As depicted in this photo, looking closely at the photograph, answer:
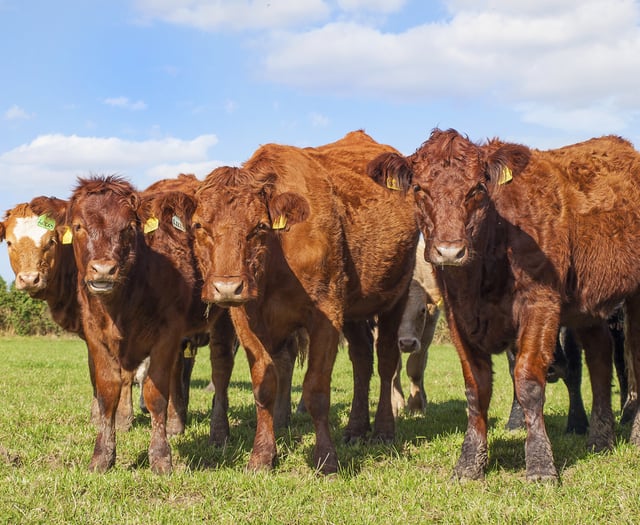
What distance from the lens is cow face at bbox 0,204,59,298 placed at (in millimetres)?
8039

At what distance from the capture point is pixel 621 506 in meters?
4.52

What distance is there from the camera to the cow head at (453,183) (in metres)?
5.10

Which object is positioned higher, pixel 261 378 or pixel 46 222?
pixel 46 222

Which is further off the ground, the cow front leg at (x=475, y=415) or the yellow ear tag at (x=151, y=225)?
the yellow ear tag at (x=151, y=225)

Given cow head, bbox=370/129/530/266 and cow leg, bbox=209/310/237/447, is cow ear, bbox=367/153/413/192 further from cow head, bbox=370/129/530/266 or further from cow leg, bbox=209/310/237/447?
cow leg, bbox=209/310/237/447

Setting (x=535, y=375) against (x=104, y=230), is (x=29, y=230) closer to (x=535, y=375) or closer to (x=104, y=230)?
(x=104, y=230)

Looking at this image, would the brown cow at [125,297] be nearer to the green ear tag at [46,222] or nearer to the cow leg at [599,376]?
the green ear tag at [46,222]

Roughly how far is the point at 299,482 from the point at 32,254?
4460 millimetres

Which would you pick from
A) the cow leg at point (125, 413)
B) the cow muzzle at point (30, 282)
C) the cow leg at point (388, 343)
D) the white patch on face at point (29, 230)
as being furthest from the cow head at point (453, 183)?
the white patch on face at point (29, 230)

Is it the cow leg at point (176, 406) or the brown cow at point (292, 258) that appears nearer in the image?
the brown cow at point (292, 258)

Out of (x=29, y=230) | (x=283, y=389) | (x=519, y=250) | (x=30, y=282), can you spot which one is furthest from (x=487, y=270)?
(x=29, y=230)

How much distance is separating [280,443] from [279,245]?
2.03 meters

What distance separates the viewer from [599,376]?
6.99 meters

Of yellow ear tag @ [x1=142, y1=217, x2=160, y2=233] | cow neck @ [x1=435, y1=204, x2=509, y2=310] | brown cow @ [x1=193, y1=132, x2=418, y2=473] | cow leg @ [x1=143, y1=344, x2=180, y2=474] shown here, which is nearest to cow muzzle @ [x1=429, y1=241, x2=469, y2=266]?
cow neck @ [x1=435, y1=204, x2=509, y2=310]
